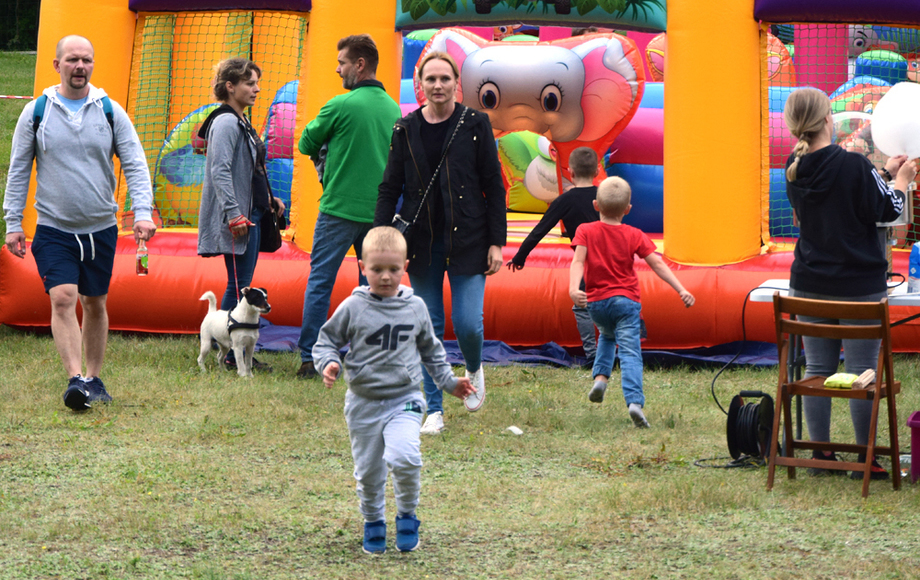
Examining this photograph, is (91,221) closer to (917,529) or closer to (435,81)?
(435,81)

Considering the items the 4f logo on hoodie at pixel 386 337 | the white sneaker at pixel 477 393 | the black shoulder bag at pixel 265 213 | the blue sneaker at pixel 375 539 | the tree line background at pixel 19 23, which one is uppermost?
the tree line background at pixel 19 23

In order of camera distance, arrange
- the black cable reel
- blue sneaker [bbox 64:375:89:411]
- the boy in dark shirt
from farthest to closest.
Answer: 1. the boy in dark shirt
2. blue sneaker [bbox 64:375:89:411]
3. the black cable reel

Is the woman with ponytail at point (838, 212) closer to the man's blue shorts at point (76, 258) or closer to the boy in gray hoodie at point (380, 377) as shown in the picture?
the boy in gray hoodie at point (380, 377)

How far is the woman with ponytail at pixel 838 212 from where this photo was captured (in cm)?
416

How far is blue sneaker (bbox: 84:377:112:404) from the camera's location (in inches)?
216

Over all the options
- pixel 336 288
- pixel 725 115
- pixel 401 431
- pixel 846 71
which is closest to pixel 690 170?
pixel 725 115

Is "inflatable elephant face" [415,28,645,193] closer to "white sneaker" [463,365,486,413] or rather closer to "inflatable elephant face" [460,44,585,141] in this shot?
"inflatable elephant face" [460,44,585,141]

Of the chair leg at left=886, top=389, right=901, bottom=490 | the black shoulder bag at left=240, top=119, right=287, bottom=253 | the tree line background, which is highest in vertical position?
the tree line background

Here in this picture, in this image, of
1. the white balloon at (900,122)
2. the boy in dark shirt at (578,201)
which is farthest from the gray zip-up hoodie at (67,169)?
the white balloon at (900,122)

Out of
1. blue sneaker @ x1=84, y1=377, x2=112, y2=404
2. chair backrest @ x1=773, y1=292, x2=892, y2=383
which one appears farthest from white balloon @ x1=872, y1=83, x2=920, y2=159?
blue sneaker @ x1=84, y1=377, x2=112, y2=404

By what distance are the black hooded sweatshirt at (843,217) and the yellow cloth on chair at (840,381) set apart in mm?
346

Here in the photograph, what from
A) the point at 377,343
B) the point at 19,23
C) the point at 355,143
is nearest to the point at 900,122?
the point at 377,343

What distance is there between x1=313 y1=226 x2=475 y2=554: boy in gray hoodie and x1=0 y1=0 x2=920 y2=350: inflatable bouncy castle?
127 inches

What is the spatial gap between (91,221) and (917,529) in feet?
12.7
